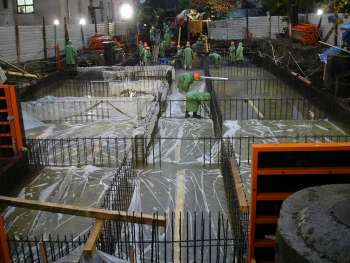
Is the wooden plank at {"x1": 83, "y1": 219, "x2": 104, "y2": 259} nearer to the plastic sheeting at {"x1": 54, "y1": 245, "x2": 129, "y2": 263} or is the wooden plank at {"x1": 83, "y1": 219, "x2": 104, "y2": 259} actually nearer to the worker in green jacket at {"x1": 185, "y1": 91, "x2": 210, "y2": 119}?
the plastic sheeting at {"x1": 54, "y1": 245, "x2": 129, "y2": 263}

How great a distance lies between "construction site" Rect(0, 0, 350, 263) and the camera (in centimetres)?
486

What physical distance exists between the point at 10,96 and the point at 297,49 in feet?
69.2

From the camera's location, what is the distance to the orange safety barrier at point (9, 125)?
30.6 ft

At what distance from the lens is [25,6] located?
1121 inches

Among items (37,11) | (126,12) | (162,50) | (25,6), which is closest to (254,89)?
(162,50)

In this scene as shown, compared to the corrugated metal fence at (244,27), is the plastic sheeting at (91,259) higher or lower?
lower

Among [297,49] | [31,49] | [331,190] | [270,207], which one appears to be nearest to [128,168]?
[270,207]

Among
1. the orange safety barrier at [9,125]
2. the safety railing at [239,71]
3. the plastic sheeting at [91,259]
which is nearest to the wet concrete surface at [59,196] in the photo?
the orange safety barrier at [9,125]

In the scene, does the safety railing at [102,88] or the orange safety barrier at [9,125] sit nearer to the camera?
the orange safety barrier at [9,125]

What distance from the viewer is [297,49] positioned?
2583 centimetres

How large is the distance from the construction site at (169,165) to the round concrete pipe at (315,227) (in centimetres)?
1

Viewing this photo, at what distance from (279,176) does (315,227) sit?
3.76 feet

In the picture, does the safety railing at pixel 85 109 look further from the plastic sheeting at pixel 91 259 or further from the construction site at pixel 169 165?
the plastic sheeting at pixel 91 259

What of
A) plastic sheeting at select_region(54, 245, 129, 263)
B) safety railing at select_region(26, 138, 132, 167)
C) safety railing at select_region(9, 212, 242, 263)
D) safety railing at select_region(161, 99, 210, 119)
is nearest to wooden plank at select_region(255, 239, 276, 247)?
safety railing at select_region(9, 212, 242, 263)
